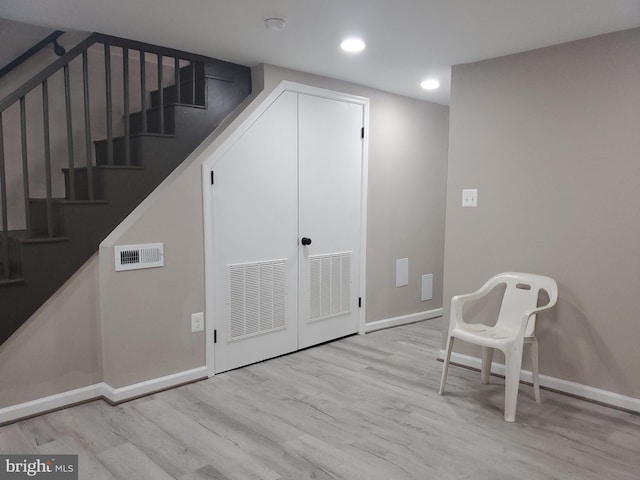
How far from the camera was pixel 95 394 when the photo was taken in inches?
119

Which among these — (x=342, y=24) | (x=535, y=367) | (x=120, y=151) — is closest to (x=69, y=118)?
(x=120, y=151)

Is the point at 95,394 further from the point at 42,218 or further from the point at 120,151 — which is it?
the point at 120,151

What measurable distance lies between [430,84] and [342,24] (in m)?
1.58

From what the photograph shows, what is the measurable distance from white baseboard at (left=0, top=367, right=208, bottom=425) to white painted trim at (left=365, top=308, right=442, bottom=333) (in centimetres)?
173

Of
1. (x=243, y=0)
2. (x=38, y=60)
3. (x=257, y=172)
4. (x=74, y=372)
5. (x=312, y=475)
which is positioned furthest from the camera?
(x=257, y=172)

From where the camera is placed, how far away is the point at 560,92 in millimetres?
3100

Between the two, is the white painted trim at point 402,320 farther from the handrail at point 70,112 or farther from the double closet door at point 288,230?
the handrail at point 70,112

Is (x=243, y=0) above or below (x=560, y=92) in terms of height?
above

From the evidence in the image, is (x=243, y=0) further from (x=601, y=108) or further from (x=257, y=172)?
(x=601, y=108)

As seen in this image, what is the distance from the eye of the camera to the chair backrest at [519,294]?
10.1ft

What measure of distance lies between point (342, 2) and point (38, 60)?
2128 mm

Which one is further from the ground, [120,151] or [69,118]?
[69,118]

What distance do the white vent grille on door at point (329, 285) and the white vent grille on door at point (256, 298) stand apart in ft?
1.04

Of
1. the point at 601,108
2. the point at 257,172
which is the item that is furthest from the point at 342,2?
the point at 601,108
